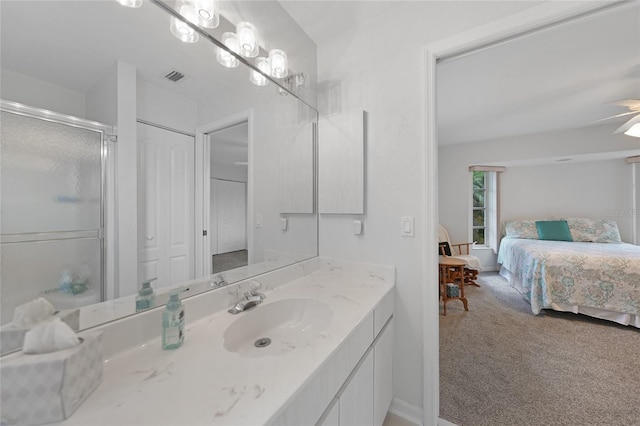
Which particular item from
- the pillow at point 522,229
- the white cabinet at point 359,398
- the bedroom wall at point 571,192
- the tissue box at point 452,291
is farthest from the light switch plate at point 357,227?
the bedroom wall at point 571,192

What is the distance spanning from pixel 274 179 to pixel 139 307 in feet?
3.13

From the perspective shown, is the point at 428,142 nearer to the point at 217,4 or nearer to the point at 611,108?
the point at 217,4

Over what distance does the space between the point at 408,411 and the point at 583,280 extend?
2857 millimetres

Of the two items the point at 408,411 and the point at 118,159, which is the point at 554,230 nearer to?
the point at 408,411

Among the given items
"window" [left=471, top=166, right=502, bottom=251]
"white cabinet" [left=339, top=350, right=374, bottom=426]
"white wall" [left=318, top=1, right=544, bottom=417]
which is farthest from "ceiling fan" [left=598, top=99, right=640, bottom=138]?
"white cabinet" [left=339, top=350, right=374, bottom=426]

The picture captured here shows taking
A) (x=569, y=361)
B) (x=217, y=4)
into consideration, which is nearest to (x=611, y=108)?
(x=569, y=361)

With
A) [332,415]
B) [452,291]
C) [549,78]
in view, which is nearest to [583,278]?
[452,291]

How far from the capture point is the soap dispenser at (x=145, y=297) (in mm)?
822

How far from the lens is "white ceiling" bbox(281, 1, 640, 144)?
1.51 m

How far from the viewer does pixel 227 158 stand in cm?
121

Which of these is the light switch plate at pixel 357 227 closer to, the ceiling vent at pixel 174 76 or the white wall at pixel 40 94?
the ceiling vent at pixel 174 76

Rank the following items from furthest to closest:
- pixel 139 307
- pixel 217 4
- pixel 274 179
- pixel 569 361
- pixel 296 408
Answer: pixel 569 361 < pixel 274 179 < pixel 217 4 < pixel 139 307 < pixel 296 408

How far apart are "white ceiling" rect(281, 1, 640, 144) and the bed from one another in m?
1.81

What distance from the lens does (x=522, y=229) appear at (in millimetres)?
4199
